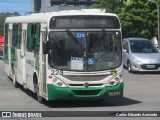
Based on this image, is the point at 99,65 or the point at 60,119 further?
the point at 99,65

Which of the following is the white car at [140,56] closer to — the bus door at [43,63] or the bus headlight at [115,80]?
the bus headlight at [115,80]

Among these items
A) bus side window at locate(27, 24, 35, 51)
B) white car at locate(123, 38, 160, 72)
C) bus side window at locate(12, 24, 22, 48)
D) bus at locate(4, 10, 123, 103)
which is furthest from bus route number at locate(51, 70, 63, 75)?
white car at locate(123, 38, 160, 72)

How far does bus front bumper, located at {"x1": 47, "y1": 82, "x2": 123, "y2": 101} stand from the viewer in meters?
15.4

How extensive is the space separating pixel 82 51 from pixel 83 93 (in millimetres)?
1141

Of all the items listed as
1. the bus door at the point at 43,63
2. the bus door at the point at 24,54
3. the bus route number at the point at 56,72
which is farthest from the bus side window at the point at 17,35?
the bus route number at the point at 56,72

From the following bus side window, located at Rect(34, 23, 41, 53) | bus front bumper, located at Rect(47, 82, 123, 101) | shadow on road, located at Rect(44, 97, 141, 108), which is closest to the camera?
bus front bumper, located at Rect(47, 82, 123, 101)

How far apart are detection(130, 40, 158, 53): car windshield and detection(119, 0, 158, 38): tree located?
30.5m

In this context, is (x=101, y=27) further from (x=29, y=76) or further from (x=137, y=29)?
(x=137, y=29)

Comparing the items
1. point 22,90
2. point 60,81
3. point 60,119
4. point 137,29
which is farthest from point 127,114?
point 137,29

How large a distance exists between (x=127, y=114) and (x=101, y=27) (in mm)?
8338

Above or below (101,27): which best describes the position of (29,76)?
below

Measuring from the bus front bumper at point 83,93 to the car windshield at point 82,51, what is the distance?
563 mm

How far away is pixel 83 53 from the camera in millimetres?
15703

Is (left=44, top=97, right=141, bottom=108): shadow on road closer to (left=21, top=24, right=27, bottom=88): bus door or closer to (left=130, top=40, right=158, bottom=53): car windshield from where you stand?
(left=21, top=24, right=27, bottom=88): bus door
